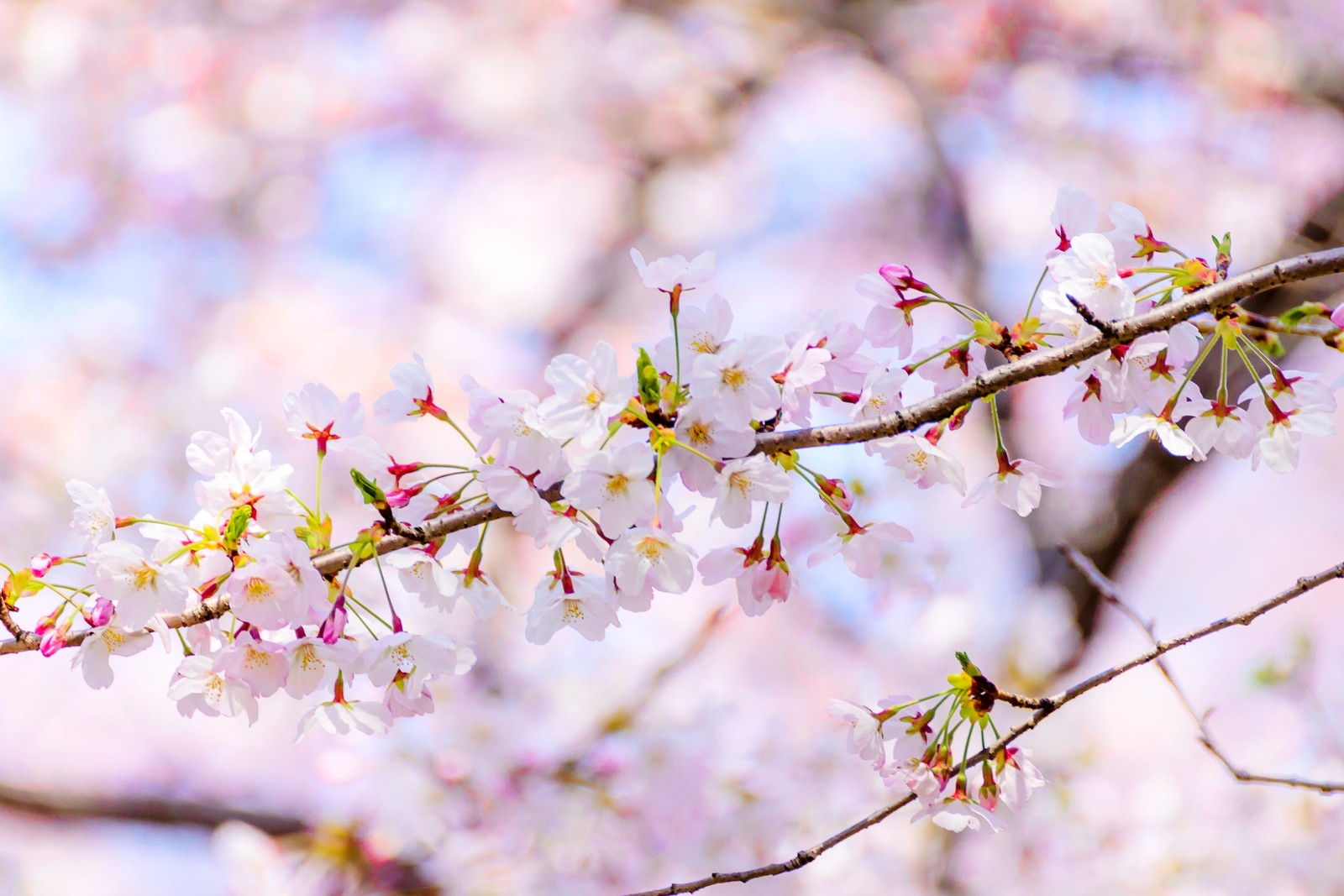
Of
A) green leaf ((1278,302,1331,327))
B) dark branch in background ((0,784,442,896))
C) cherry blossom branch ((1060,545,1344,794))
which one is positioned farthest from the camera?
dark branch in background ((0,784,442,896))

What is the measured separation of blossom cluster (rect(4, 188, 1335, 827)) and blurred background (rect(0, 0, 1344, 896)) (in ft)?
5.19

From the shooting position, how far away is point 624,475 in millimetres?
520

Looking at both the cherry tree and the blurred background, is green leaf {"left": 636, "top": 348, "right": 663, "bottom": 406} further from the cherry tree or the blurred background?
the blurred background

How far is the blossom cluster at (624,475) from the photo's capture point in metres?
0.52

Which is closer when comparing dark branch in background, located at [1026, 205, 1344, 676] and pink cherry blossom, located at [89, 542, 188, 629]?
pink cherry blossom, located at [89, 542, 188, 629]

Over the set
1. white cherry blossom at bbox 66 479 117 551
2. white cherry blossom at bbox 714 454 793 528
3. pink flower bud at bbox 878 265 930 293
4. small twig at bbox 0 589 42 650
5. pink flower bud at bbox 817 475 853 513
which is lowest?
small twig at bbox 0 589 42 650

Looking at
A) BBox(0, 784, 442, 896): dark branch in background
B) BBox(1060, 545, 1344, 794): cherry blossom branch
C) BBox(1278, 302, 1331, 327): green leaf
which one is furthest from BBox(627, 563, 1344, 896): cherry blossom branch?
BBox(0, 784, 442, 896): dark branch in background

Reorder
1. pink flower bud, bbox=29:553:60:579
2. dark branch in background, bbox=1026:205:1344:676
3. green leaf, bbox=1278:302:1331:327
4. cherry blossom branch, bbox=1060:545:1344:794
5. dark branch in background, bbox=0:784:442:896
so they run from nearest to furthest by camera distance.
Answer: green leaf, bbox=1278:302:1331:327 → pink flower bud, bbox=29:553:60:579 → cherry blossom branch, bbox=1060:545:1344:794 → dark branch in background, bbox=1026:205:1344:676 → dark branch in background, bbox=0:784:442:896

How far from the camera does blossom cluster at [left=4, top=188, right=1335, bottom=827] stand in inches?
20.3

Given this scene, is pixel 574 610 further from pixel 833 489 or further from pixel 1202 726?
pixel 1202 726

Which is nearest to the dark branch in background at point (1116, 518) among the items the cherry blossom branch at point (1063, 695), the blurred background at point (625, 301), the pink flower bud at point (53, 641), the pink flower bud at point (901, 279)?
the blurred background at point (625, 301)

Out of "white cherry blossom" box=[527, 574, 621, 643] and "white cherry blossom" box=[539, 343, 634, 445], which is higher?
"white cherry blossom" box=[539, 343, 634, 445]

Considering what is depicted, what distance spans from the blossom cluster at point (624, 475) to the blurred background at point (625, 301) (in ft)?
5.19

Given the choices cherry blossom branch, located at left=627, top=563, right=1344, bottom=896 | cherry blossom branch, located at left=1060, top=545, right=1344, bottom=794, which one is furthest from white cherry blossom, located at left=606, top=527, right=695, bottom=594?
cherry blossom branch, located at left=1060, top=545, right=1344, bottom=794
